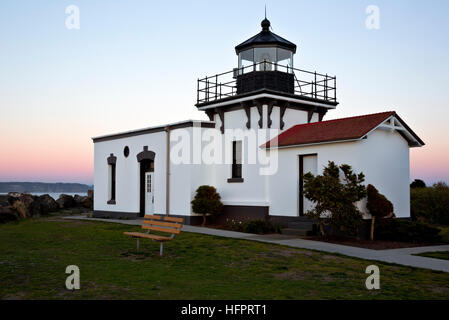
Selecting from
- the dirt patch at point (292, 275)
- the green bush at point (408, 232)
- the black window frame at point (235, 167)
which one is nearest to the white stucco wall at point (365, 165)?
the green bush at point (408, 232)

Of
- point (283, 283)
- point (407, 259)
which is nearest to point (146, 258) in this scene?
point (283, 283)

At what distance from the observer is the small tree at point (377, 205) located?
14.8 m

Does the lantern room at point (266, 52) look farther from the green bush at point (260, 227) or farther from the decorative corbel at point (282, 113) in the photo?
the green bush at point (260, 227)

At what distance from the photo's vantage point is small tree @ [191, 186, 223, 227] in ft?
63.4

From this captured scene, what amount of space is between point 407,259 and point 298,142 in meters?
6.87

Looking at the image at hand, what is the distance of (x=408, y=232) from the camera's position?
47.5 ft

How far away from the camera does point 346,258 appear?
1105 centimetres

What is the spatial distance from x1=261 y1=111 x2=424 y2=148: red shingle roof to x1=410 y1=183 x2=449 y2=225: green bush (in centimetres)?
552

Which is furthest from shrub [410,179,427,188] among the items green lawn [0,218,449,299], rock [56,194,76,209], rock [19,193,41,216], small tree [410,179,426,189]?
rock [56,194,76,209]

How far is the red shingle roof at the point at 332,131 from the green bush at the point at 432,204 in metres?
5.52

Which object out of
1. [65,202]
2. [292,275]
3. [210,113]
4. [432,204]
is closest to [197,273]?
[292,275]

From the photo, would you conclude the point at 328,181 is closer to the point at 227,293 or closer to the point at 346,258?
the point at 346,258

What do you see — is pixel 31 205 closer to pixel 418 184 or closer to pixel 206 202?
pixel 206 202

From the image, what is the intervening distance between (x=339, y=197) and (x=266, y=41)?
8661 millimetres
